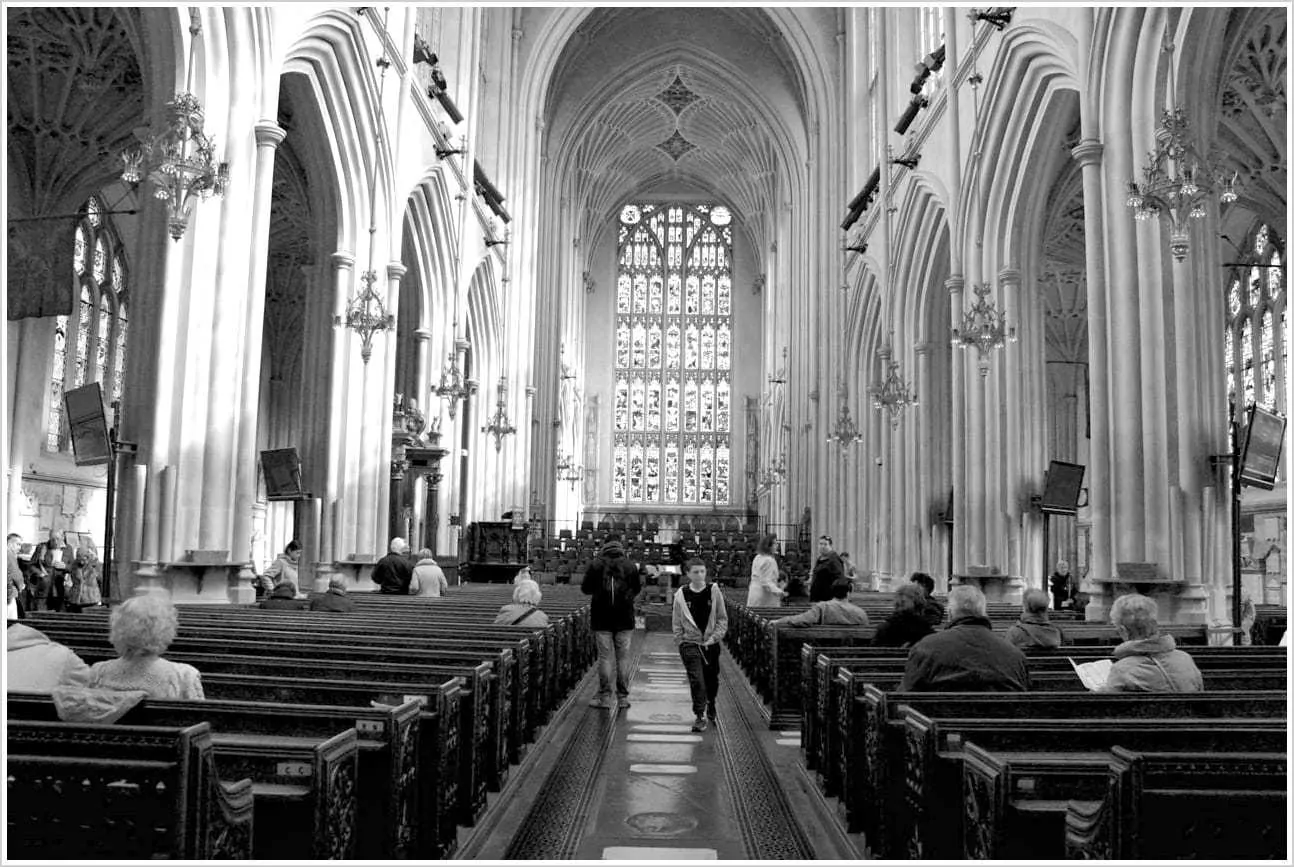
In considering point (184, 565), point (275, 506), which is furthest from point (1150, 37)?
point (275, 506)

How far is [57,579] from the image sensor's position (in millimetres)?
14695

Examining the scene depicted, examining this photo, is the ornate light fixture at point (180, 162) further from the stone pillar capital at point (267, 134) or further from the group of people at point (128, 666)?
the group of people at point (128, 666)

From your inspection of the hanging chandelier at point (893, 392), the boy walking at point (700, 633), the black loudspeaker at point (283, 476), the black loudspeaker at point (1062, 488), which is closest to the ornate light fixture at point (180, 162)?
the boy walking at point (700, 633)

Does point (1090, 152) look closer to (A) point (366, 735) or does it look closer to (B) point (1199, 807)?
(B) point (1199, 807)

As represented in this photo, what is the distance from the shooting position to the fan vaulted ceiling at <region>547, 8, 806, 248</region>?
1302 inches

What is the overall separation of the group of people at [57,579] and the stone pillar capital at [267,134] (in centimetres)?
568

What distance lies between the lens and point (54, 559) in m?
14.7

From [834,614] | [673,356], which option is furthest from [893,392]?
[673,356]

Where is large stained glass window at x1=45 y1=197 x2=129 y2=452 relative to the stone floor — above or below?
above

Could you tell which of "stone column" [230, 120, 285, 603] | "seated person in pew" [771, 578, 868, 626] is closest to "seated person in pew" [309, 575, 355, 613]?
"stone column" [230, 120, 285, 603]

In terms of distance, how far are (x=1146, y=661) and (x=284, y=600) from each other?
763 cm

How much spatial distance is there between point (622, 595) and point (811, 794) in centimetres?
331

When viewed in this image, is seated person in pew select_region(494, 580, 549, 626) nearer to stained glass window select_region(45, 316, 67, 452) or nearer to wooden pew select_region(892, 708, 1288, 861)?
wooden pew select_region(892, 708, 1288, 861)

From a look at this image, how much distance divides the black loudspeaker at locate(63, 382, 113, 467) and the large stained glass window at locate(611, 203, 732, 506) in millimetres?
34981
